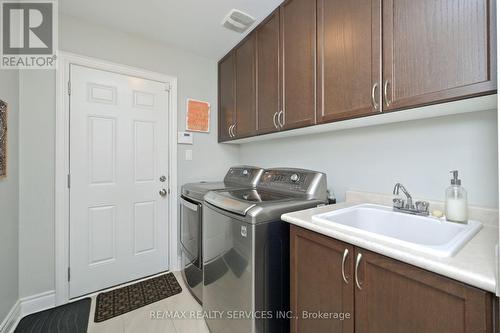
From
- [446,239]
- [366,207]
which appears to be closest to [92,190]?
[366,207]

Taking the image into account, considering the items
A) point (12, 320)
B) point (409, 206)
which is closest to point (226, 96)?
point (409, 206)

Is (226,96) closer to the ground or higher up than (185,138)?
higher up

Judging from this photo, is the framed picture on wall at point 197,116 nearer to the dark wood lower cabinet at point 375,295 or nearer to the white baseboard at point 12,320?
the dark wood lower cabinet at point 375,295

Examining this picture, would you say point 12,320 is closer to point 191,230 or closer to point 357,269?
point 191,230

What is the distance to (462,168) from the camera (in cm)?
113

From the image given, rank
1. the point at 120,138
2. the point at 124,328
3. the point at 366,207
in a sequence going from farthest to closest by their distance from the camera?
the point at 120,138 < the point at 124,328 < the point at 366,207

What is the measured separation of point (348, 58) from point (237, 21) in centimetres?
112

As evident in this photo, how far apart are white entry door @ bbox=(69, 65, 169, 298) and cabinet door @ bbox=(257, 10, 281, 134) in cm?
108

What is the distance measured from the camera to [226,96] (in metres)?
2.43

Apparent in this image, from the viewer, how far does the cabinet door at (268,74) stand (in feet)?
5.61

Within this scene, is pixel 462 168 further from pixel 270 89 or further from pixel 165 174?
pixel 165 174

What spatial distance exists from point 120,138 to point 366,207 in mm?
2157

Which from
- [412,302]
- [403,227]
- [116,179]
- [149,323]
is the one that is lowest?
[149,323]

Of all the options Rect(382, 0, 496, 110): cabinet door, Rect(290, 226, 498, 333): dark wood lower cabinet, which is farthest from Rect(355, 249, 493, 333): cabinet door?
Rect(382, 0, 496, 110): cabinet door
